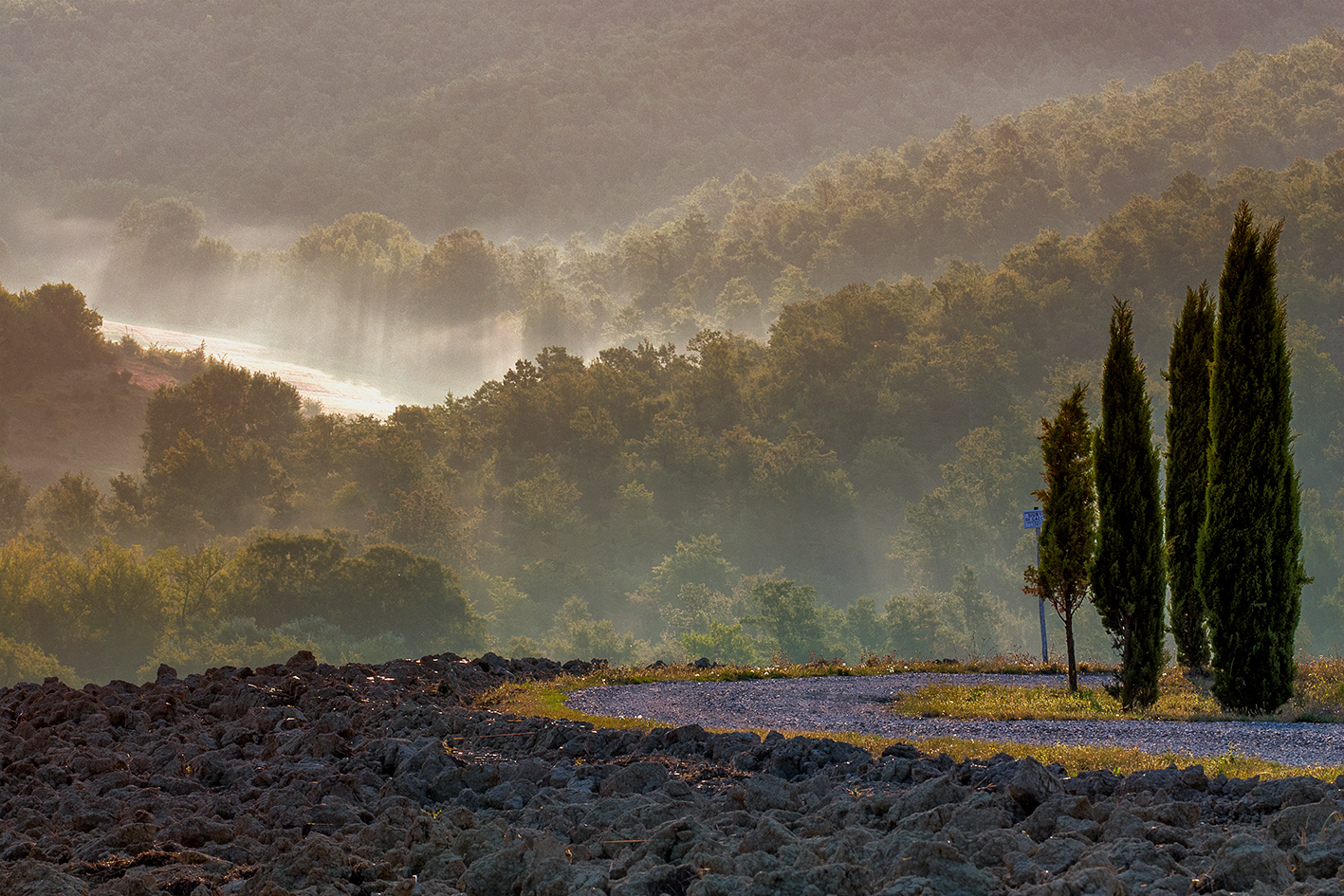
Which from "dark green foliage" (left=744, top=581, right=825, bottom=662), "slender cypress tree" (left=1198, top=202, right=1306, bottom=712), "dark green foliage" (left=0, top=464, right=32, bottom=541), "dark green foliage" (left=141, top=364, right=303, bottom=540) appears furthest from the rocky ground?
"dark green foliage" (left=141, top=364, right=303, bottom=540)

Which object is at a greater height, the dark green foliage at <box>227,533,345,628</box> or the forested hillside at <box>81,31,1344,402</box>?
the forested hillside at <box>81,31,1344,402</box>

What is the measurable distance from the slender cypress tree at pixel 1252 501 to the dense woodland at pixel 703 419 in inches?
1068

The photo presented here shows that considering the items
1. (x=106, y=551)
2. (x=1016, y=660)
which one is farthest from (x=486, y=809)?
(x=106, y=551)

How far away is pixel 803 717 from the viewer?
1127cm

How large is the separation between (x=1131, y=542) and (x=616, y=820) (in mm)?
9596

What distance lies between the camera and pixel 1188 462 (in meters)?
14.8

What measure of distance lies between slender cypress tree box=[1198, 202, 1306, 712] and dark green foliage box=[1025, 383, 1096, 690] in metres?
1.86

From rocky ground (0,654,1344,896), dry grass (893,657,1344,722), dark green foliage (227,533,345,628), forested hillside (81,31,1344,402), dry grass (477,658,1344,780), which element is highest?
forested hillside (81,31,1344,402)

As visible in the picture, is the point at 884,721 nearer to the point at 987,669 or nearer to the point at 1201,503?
the point at 987,669

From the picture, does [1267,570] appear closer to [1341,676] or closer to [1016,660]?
[1341,676]

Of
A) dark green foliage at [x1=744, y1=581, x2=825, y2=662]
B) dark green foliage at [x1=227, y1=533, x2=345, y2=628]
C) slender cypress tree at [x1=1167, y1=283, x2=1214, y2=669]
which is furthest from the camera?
dark green foliage at [x1=744, y1=581, x2=825, y2=662]

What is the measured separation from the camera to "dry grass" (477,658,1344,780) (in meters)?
7.44

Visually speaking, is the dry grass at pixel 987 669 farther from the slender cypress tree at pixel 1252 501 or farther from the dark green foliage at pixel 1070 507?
the dark green foliage at pixel 1070 507

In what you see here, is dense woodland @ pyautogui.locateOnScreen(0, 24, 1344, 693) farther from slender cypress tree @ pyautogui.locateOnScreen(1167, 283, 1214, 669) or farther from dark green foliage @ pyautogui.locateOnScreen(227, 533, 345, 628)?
slender cypress tree @ pyautogui.locateOnScreen(1167, 283, 1214, 669)
